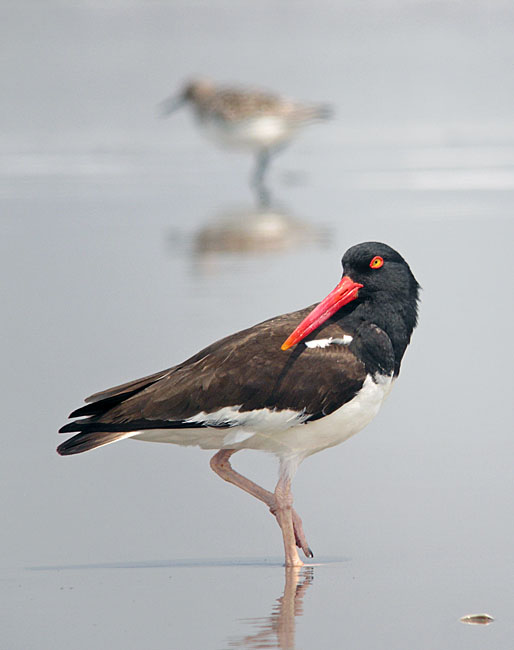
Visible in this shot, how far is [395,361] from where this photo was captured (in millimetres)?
5012

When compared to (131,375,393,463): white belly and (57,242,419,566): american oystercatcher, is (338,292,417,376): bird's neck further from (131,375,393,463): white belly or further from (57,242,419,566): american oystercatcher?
(131,375,393,463): white belly

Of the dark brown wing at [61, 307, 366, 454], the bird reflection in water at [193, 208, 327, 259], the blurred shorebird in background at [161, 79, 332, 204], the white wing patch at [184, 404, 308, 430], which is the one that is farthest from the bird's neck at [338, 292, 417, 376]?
the blurred shorebird in background at [161, 79, 332, 204]

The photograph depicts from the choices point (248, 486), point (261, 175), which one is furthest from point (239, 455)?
point (261, 175)

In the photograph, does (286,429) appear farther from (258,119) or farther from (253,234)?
(258,119)

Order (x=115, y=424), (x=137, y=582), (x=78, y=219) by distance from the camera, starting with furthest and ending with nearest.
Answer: (x=78, y=219)
(x=115, y=424)
(x=137, y=582)

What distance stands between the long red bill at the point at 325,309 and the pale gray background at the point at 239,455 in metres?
0.73

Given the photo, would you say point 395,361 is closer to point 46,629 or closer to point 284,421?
point 284,421

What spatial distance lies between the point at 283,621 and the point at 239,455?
182cm

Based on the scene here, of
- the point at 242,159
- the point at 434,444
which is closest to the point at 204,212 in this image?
the point at 242,159

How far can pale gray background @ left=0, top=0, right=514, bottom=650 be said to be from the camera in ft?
13.8

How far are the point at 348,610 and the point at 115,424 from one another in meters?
1.16

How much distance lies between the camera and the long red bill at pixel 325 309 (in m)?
4.90

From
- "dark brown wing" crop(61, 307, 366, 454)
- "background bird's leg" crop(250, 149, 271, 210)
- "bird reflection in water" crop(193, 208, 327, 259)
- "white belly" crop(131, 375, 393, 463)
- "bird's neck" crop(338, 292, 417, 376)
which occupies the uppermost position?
"background bird's leg" crop(250, 149, 271, 210)

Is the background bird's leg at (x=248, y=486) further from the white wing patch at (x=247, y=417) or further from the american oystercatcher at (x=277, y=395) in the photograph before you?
the white wing patch at (x=247, y=417)
